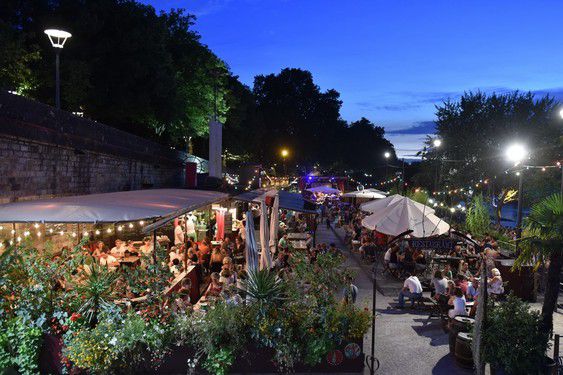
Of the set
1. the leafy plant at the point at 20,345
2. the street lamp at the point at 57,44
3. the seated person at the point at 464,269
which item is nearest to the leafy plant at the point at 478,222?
the seated person at the point at 464,269

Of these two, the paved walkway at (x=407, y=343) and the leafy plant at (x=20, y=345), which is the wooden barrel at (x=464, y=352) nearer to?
the paved walkway at (x=407, y=343)

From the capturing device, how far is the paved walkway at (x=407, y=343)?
7859 millimetres

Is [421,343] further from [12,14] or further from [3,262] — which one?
[12,14]

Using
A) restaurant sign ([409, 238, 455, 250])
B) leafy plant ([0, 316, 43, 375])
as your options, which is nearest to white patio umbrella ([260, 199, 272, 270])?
restaurant sign ([409, 238, 455, 250])

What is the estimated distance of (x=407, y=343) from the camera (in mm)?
8984

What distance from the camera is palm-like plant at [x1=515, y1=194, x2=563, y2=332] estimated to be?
→ 701 cm

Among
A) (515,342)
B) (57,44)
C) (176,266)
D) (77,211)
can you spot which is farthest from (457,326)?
(57,44)

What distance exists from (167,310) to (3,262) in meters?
2.53

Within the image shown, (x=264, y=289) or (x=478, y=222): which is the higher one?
(x=478, y=222)

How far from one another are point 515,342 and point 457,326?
1495 millimetres

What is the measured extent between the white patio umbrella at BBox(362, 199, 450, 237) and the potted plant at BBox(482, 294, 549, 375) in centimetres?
511

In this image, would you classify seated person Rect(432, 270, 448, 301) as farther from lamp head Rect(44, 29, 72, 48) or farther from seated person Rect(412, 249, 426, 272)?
lamp head Rect(44, 29, 72, 48)

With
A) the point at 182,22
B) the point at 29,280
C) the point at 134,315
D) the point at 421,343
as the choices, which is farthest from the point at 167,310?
the point at 182,22

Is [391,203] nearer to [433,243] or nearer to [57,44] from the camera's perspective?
[433,243]
